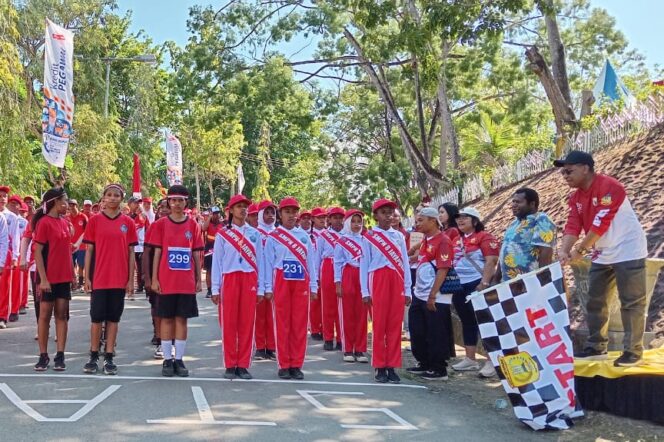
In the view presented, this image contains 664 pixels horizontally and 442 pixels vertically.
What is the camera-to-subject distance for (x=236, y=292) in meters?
8.37

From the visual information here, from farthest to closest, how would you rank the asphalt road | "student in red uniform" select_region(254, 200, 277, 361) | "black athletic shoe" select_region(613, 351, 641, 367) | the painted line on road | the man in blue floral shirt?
"student in red uniform" select_region(254, 200, 277, 361)
the painted line on road
the man in blue floral shirt
"black athletic shoe" select_region(613, 351, 641, 367)
the asphalt road

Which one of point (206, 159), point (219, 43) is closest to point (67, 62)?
point (219, 43)

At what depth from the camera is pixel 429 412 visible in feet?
23.4

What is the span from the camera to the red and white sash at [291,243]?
28.7ft

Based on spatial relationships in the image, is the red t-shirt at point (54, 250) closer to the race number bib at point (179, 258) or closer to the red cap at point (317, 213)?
the race number bib at point (179, 258)

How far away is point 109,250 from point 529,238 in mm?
4495

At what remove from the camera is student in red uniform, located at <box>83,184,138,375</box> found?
8.29 m

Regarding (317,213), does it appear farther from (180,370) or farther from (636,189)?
(636,189)


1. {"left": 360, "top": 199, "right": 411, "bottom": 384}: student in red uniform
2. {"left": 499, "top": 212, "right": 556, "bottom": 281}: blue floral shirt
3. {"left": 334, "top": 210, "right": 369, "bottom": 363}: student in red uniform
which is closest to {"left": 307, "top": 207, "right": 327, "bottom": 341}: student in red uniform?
{"left": 334, "top": 210, "right": 369, "bottom": 363}: student in red uniform

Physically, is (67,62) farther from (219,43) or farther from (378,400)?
(378,400)

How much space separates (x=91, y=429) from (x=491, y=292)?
348 centimetres

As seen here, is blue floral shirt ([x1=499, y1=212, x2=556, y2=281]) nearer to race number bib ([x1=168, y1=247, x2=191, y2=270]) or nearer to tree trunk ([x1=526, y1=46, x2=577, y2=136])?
race number bib ([x1=168, y1=247, x2=191, y2=270])

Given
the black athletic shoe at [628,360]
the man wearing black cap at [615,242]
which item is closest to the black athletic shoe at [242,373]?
the man wearing black cap at [615,242]

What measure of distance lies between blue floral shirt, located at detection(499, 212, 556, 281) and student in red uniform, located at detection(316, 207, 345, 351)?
145 inches
